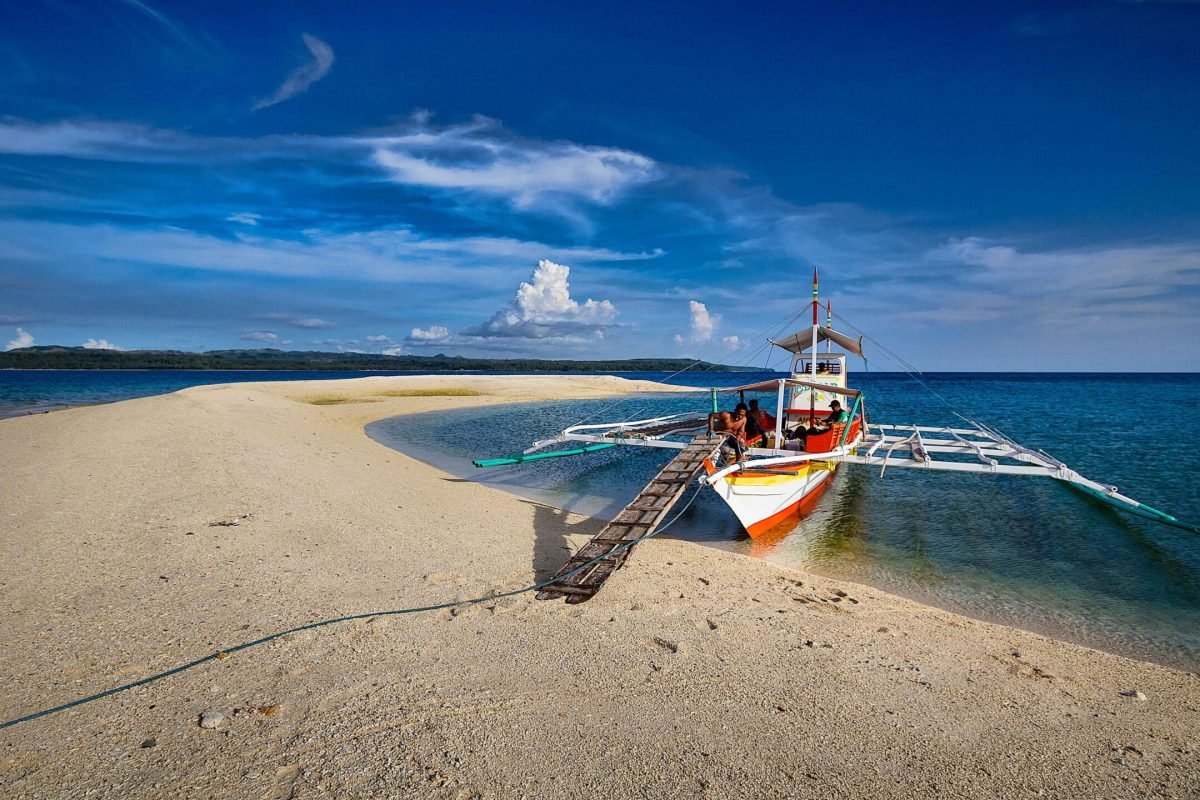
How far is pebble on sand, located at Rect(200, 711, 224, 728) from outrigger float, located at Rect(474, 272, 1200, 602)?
3.51 m

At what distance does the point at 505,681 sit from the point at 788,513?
9.78 meters

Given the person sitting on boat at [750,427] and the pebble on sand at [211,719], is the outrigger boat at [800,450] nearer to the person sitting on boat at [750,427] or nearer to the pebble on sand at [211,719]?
the person sitting on boat at [750,427]

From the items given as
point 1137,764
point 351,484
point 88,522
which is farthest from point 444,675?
point 351,484

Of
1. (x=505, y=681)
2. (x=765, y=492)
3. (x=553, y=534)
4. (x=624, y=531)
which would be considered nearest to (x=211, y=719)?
(x=505, y=681)

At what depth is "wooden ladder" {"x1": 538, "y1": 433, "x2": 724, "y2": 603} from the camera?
7.29 meters

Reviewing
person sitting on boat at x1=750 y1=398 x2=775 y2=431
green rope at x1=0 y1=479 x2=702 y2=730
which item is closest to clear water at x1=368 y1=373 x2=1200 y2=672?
green rope at x1=0 y1=479 x2=702 y2=730

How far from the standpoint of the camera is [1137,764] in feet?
14.9

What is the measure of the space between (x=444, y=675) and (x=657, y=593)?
→ 326 centimetres

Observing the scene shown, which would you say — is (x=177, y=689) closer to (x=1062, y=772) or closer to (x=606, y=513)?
(x=1062, y=772)

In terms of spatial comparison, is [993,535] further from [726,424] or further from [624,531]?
[624,531]

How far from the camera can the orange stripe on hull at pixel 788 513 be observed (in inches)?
463

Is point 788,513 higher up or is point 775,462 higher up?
point 775,462

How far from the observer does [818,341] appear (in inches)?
760

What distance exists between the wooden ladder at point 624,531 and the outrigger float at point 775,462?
17 millimetres
